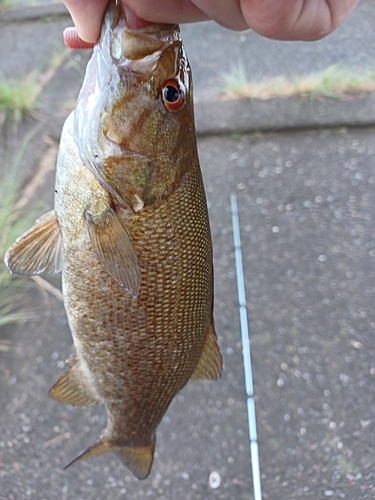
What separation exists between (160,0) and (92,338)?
71cm

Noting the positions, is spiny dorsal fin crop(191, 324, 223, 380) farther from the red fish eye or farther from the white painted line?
the white painted line

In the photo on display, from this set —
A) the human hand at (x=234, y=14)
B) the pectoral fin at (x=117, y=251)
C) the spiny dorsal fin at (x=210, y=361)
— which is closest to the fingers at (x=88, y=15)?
the human hand at (x=234, y=14)

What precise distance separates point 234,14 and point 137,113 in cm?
24

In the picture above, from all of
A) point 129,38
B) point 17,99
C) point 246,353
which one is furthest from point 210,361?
point 17,99

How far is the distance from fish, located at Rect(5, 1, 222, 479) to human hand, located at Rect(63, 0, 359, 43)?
0.03 metres

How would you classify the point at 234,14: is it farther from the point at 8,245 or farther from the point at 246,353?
the point at 8,245

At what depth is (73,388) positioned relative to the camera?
119cm

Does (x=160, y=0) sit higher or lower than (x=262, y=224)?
higher

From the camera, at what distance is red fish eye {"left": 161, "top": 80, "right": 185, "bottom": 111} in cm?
82

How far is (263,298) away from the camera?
A: 6.97ft

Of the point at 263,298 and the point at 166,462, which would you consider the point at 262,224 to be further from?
the point at 166,462

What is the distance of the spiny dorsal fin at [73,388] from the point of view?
3.87 feet

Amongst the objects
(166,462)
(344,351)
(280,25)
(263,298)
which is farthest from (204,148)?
(280,25)

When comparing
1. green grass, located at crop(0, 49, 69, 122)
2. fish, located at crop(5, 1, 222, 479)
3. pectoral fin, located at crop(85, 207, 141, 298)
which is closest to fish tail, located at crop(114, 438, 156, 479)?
fish, located at crop(5, 1, 222, 479)
